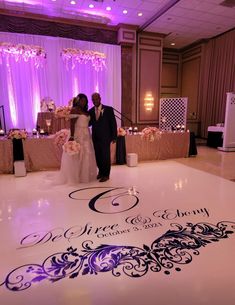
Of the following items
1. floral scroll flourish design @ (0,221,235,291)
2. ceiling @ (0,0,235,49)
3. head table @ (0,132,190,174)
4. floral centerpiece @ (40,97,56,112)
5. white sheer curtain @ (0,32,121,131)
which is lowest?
floral scroll flourish design @ (0,221,235,291)

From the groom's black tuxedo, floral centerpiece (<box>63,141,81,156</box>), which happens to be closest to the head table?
the groom's black tuxedo

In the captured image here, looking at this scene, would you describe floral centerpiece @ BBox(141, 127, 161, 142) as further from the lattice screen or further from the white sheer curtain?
the white sheer curtain

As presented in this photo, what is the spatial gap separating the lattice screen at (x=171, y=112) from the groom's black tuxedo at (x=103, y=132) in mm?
4675

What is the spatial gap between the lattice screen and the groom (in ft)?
15.4

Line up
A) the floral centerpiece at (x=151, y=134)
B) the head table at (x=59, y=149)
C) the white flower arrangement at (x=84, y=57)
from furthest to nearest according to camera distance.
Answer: the white flower arrangement at (x=84, y=57) < the floral centerpiece at (x=151, y=134) < the head table at (x=59, y=149)

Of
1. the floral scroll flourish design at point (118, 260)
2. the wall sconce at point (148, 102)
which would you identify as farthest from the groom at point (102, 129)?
the wall sconce at point (148, 102)

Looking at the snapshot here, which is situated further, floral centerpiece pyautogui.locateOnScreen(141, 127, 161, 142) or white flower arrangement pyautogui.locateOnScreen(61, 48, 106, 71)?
white flower arrangement pyautogui.locateOnScreen(61, 48, 106, 71)

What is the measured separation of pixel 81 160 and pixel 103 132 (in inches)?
22.2

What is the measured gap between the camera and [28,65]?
671 centimetres

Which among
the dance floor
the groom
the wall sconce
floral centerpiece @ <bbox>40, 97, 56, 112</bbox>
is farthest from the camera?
the wall sconce

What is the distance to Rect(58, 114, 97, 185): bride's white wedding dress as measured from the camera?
3398mm

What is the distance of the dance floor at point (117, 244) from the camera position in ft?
4.76

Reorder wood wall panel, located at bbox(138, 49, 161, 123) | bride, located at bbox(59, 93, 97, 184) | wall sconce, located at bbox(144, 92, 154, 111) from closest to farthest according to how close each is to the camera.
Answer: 1. bride, located at bbox(59, 93, 97, 184)
2. wood wall panel, located at bbox(138, 49, 161, 123)
3. wall sconce, located at bbox(144, 92, 154, 111)

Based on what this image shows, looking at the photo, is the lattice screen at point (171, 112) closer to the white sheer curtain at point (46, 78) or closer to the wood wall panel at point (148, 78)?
the wood wall panel at point (148, 78)
